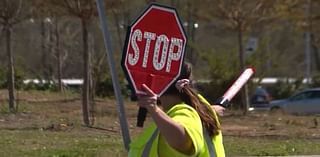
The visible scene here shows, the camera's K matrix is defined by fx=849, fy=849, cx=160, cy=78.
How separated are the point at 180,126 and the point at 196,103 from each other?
37cm

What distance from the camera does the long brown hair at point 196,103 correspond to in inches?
160

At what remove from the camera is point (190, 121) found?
3.96 m

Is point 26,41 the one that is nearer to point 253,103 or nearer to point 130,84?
point 253,103

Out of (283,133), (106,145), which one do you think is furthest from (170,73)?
(283,133)

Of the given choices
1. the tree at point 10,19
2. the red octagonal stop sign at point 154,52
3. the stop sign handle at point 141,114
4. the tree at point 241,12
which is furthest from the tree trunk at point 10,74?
the red octagonal stop sign at point 154,52

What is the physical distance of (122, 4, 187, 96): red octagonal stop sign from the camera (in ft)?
12.4

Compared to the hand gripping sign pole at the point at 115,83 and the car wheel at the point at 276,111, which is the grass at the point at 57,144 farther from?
the car wheel at the point at 276,111

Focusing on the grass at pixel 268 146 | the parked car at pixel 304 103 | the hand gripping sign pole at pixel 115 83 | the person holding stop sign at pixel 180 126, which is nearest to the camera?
the person holding stop sign at pixel 180 126

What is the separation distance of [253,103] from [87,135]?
25036 mm

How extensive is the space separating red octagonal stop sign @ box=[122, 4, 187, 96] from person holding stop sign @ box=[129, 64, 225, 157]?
7cm

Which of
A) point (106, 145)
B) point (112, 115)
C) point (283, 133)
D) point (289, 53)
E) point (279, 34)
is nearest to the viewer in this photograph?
point (106, 145)

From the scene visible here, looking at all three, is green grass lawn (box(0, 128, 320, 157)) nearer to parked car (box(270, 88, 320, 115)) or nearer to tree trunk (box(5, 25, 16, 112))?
tree trunk (box(5, 25, 16, 112))

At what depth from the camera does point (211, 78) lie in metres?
30.4

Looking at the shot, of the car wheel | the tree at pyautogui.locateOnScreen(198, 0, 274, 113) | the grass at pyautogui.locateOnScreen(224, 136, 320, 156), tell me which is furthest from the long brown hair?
the car wheel
